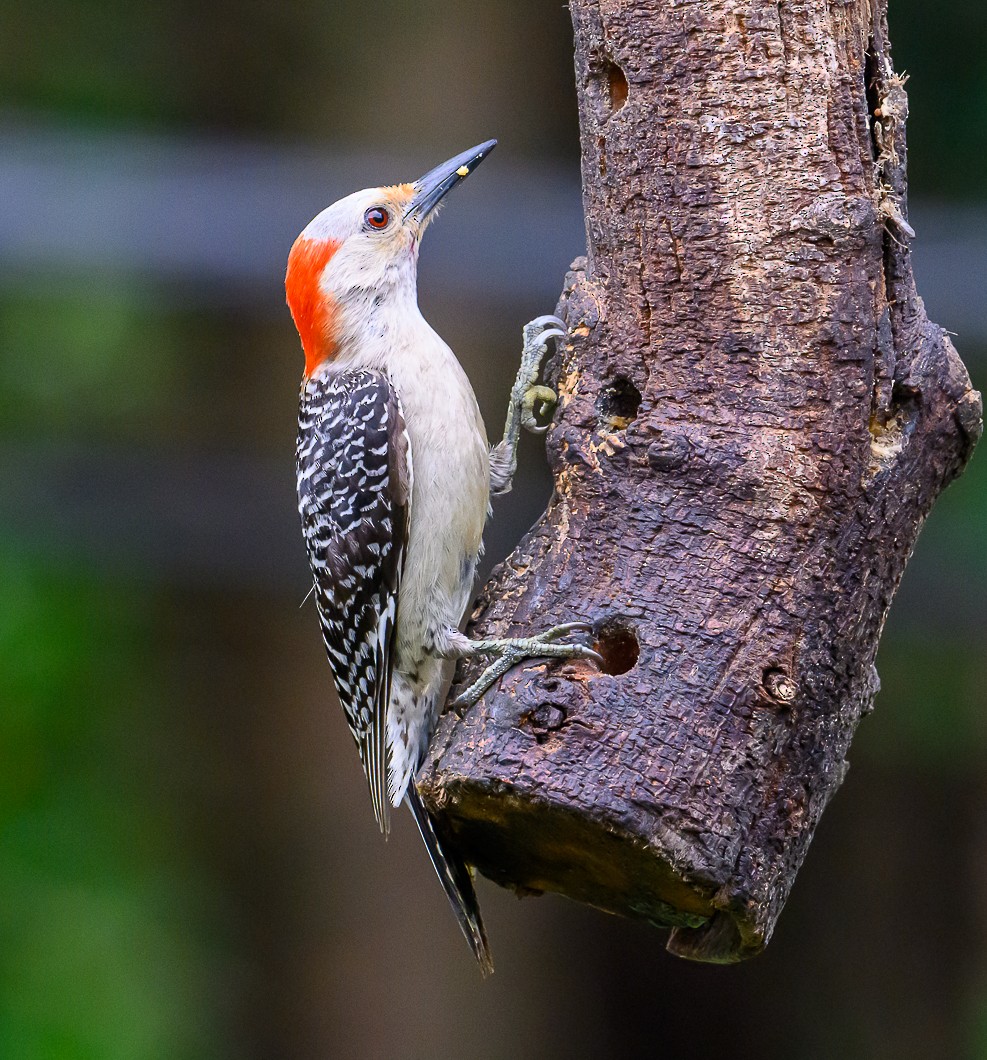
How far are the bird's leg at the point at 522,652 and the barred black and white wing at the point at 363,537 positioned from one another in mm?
649

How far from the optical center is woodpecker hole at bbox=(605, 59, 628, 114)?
131 inches

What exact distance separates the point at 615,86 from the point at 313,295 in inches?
50.8

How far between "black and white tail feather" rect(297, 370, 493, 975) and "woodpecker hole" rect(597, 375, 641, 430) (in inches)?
30.1

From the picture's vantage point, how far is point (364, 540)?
12.8 ft

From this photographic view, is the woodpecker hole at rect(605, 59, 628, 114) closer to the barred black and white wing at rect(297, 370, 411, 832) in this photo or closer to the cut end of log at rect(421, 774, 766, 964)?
the barred black and white wing at rect(297, 370, 411, 832)

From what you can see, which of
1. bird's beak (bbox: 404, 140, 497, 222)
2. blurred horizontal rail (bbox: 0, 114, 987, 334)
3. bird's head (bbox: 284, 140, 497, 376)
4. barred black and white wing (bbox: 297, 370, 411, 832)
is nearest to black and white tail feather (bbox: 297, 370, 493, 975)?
barred black and white wing (bbox: 297, 370, 411, 832)

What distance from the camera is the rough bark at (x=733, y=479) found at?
2.99 metres

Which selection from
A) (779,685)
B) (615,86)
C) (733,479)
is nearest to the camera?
(779,685)

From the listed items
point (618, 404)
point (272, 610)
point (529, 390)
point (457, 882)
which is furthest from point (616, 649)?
point (272, 610)

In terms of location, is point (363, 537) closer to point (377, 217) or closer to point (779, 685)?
point (377, 217)

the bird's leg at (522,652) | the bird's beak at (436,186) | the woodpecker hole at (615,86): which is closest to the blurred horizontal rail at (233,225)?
the bird's beak at (436,186)

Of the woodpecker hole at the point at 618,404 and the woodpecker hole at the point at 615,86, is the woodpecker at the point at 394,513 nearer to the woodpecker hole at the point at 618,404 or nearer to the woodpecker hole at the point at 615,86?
the woodpecker hole at the point at 618,404

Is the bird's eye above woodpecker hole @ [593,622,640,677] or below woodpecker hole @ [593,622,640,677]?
above

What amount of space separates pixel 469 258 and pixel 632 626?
3.99 meters
